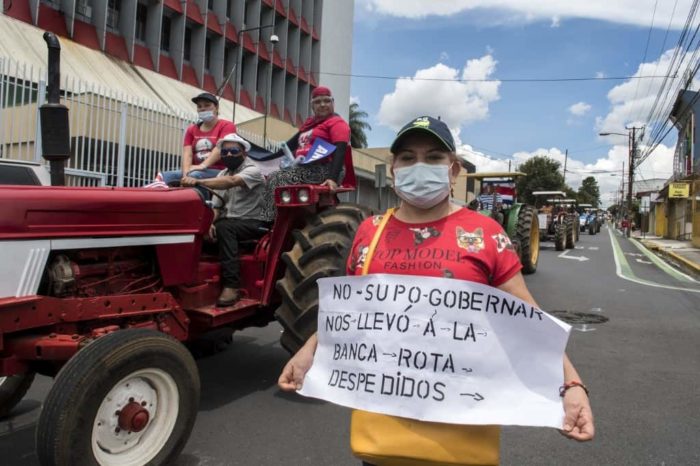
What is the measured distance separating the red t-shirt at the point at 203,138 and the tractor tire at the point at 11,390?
2.28 metres

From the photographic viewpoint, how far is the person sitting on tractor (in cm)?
417

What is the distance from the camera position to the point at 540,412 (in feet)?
5.23

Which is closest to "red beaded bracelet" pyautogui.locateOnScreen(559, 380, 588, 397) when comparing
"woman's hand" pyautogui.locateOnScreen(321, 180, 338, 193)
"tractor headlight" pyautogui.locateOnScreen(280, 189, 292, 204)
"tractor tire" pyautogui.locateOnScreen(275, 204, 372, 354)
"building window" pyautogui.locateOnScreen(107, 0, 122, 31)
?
"tractor tire" pyautogui.locateOnScreen(275, 204, 372, 354)

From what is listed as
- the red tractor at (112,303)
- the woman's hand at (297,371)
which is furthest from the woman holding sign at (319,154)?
the woman's hand at (297,371)

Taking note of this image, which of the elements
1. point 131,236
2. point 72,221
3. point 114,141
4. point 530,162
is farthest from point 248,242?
point 530,162

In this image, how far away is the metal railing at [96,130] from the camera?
8.59 meters

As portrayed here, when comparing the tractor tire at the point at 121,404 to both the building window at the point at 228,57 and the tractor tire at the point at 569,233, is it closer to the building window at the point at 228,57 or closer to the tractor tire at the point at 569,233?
the tractor tire at the point at 569,233

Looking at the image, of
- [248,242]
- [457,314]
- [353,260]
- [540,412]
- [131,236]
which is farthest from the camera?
[248,242]

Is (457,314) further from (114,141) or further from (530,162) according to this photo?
(530,162)

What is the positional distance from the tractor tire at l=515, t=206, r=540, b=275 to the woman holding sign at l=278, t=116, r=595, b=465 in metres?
11.0

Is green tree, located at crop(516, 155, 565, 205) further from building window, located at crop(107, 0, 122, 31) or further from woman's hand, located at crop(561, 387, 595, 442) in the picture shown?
woman's hand, located at crop(561, 387, 595, 442)

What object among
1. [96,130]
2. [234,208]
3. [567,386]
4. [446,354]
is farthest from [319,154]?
[96,130]

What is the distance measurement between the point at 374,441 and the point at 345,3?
39.1 metres

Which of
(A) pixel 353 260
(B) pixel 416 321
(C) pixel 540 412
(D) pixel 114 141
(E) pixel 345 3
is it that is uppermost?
(E) pixel 345 3
